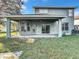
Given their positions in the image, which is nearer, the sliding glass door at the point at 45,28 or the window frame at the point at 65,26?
the sliding glass door at the point at 45,28

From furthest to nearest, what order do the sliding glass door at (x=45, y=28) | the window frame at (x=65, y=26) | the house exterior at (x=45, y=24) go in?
the window frame at (x=65, y=26)
the sliding glass door at (x=45, y=28)
the house exterior at (x=45, y=24)

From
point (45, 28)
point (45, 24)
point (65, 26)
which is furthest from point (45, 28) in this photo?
point (65, 26)

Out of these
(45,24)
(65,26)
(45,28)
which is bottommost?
(45,28)

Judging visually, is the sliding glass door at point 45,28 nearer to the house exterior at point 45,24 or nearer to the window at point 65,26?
the house exterior at point 45,24

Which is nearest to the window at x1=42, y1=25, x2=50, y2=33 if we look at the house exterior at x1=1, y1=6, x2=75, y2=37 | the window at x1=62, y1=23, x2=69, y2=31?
the house exterior at x1=1, y1=6, x2=75, y2=37

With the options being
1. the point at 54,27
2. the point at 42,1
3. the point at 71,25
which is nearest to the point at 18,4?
the point at 54,27

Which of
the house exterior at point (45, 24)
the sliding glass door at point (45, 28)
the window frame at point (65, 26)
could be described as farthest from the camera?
the window frame at point (65, 26)

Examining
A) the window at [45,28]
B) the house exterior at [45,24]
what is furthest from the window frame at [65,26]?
the window at [45,28]

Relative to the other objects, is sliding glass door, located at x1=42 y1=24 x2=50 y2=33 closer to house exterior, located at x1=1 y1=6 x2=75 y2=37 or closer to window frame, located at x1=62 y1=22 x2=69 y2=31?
house exterior, located at x1=1 y1=6 x2=75 y2=37

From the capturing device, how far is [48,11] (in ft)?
120

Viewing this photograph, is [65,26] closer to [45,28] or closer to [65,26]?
[65,26]

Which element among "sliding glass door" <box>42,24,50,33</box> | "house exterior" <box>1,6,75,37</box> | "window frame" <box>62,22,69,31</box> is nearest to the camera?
"house exterior" <box>1,6,75,37</box>

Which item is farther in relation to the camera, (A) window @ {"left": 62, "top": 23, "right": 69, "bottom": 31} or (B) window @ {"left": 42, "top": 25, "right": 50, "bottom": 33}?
(A) window @ {"left": 62, "top": 23, "right": 69, "bottom": 31}

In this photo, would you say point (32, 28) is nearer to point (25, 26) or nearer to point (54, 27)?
point (25, 26)
